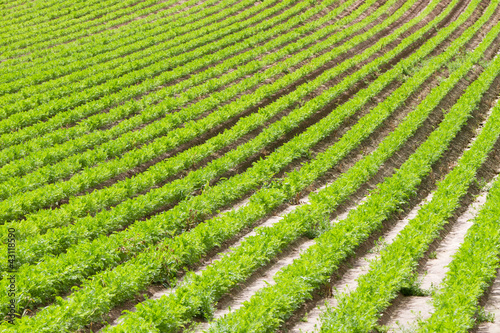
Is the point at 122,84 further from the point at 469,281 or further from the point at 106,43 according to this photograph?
the point at 469,281

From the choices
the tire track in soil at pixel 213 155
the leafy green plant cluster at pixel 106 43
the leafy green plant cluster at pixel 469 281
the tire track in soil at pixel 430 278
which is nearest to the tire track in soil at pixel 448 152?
the tire track in soil at pixel 430 278

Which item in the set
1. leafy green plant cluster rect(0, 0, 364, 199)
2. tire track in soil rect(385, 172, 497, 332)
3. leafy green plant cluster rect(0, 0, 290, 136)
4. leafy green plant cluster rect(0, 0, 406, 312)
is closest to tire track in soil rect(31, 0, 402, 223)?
leafy green plant cluster rect(0, 0, 406, 312)

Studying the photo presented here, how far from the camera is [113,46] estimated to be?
28.9 metres

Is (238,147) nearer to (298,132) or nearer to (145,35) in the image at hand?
(298,132)

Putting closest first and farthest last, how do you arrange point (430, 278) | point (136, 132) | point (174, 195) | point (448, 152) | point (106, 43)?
→ 1. point (430, 278)
2. point (174, 195)
3. point (136, 132)
4. point (448, 152)
5. point (106, 43)

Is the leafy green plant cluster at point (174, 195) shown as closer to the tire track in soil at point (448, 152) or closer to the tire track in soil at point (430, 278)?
the tire track in soil at point (448, 152)

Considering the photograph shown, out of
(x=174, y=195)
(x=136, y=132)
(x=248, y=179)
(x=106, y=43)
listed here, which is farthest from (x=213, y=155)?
(x=106, y=43)

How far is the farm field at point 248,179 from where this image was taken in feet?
30.9

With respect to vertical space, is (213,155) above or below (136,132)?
below

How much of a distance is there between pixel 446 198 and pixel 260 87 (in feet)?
39.2

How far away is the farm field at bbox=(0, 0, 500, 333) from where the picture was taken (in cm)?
941

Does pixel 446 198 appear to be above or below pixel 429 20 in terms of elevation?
below

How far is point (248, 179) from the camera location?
48.8 feet

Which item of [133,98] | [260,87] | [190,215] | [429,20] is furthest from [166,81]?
[429,20]
